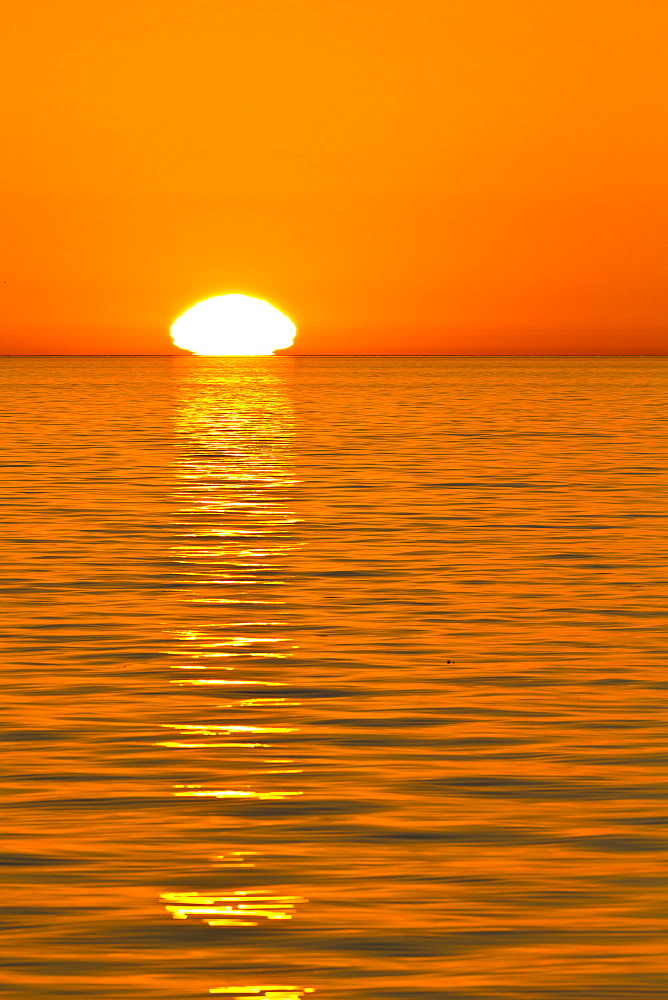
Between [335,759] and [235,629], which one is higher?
[235,629]

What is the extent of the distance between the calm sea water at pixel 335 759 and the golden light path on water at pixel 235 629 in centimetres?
4

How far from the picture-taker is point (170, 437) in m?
67.4

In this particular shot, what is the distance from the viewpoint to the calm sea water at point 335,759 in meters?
8.54

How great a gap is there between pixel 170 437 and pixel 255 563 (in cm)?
4294

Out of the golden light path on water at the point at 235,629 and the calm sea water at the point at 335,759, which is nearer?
the calm sea water at the point at 335,759

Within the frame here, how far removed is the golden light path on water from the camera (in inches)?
362

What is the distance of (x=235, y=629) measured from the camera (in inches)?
734

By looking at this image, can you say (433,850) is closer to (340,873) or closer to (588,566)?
(340,873)

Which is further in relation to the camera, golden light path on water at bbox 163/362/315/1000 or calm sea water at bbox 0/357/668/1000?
golden light path on water at bbox 163/362/315/1000

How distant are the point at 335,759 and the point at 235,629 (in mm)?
6273

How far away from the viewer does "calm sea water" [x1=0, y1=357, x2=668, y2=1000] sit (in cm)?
854

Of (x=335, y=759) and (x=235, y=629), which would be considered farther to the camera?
(x=235, y=629)

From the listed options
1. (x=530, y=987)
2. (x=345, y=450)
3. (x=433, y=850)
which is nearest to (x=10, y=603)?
(x=433, y=850)

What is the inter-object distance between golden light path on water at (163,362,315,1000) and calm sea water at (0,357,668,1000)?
0.12 ft
